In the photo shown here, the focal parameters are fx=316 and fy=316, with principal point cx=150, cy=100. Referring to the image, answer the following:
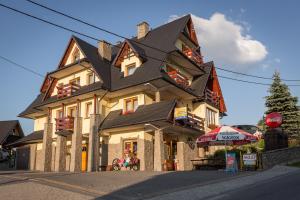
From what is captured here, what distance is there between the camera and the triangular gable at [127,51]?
2519cm

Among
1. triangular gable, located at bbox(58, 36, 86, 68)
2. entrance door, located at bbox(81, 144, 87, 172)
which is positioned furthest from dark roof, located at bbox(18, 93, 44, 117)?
entrance door, located at bbox(81, 144, 87, 172)

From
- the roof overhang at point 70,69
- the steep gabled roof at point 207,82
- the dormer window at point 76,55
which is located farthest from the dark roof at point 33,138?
the steep gabled roof at point 207,82

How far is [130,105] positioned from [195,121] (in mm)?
5288

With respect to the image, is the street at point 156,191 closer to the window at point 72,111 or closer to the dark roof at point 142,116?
the dark roof at point 142,116

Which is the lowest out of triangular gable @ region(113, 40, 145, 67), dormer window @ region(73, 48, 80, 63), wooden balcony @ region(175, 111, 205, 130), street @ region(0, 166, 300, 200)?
street @ region(0, 166, 300, 200)

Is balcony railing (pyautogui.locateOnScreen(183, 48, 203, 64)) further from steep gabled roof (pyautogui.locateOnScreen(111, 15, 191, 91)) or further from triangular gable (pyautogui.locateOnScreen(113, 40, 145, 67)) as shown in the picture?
triangular gable (pyautogui.locateOnScreen(113, 40, 145, 67))

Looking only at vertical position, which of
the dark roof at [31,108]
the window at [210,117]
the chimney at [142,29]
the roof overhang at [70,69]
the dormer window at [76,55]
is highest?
the chimney at [142,29]

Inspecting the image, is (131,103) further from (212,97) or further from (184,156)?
(212,97)

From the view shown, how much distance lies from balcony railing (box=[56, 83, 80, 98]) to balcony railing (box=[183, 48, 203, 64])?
10197 mm

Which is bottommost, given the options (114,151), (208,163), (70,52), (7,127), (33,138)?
(208,163)

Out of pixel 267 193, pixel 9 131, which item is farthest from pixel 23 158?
pixel 267 193

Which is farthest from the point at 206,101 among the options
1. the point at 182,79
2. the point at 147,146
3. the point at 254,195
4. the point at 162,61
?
the point at 254,195

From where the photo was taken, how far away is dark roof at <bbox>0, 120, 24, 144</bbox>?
4599 cm

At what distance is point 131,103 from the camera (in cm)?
2519
